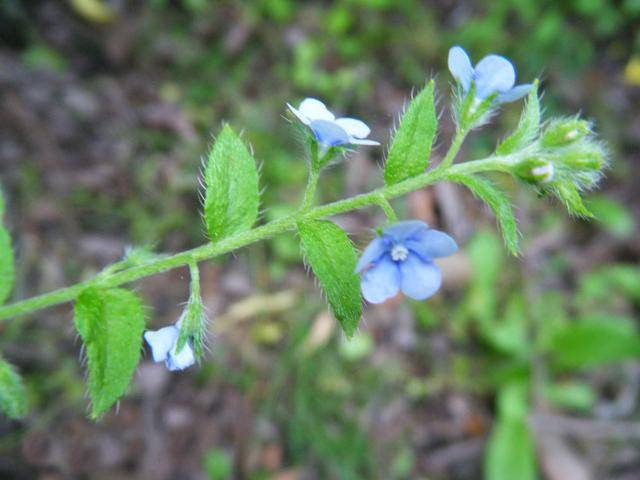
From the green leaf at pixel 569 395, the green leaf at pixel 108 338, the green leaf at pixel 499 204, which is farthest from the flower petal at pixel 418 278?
the green leaf at pixel 569 395

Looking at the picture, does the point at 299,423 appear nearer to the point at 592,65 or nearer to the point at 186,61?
the point at 186,61

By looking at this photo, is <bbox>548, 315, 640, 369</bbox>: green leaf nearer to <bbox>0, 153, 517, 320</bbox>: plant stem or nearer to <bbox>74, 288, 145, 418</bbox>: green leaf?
<bbox>0, 153, 517, 320</bbox>: plant stem

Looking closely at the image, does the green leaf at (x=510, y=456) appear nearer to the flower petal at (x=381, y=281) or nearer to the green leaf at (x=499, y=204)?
the green leaf at (x=499, y=204)

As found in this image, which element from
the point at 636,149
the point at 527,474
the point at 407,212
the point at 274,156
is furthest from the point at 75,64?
the point at 636,149

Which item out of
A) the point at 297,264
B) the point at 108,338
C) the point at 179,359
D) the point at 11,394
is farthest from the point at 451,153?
the point at 297,264

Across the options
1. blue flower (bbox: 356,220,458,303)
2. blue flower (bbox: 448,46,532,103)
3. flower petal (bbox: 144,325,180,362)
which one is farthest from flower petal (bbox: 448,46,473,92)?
flower petal (bbox: 144,325,180,362)

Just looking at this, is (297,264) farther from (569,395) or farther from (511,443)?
(569,395)
